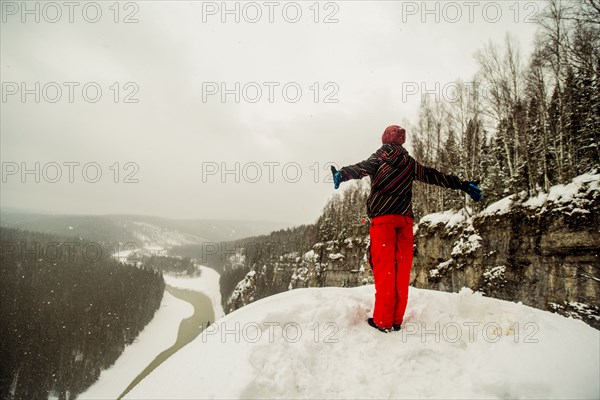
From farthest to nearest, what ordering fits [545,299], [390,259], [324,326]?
[545,299] → [390,259] → [324,326]

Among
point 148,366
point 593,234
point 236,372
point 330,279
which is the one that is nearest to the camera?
point 236,372

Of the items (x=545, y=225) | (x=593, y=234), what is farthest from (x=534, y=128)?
(x=593, y=234)

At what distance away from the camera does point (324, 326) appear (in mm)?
3014

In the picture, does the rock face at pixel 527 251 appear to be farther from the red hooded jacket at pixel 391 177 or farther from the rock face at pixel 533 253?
the red hooded jacket at pixel 391 177

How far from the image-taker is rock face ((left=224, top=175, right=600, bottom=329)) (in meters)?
11.8

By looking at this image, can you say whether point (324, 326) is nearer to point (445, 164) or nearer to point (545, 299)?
point (545, 299)

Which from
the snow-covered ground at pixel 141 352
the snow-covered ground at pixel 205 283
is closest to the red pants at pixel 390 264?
the snow-covered ground at pixel 141 352

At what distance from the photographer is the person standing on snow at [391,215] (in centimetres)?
329

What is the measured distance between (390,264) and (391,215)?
1.90ft

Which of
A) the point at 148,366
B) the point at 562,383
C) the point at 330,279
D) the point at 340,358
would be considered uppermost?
the point at 562,383

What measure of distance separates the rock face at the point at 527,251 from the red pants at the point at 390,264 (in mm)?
12766

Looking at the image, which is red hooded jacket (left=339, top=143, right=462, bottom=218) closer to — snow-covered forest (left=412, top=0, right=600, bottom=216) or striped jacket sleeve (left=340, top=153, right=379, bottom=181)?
striped jacket sleeve (left=340, top=153, right=379, bottom=181)

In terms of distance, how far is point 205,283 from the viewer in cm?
14488

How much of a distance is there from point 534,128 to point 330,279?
90.4 ft
